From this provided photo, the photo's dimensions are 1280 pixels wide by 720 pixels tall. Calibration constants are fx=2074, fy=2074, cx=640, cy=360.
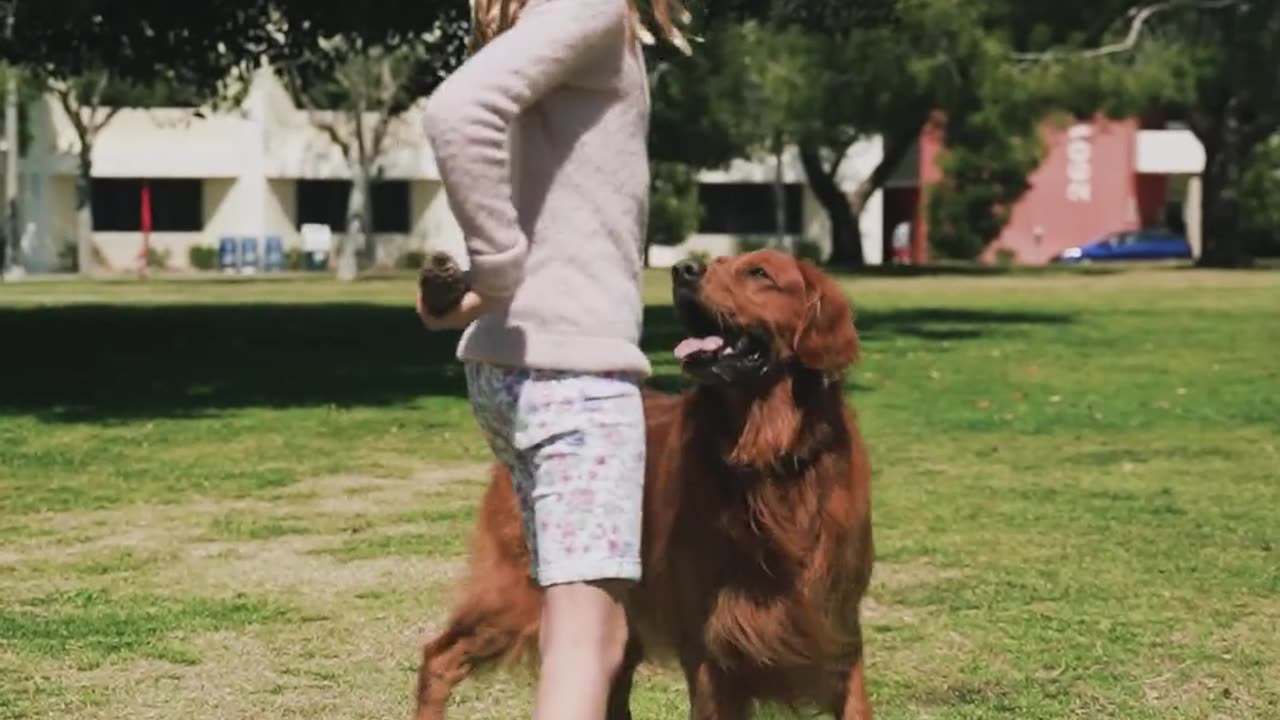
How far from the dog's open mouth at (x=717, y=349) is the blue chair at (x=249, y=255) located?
5668 cm

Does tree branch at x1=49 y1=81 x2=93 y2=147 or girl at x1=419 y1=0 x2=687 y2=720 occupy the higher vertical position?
tree branch at x1=49 y1=81 x2=93 y2=147

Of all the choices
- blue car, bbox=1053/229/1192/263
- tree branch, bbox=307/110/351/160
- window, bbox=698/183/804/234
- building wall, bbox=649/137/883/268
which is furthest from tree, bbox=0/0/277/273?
window, bbox=698/183/804/234

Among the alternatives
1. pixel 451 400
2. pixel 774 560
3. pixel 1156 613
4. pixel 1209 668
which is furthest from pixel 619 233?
pixel 451 400

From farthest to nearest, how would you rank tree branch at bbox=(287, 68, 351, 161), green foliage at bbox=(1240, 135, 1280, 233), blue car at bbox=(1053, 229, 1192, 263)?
blue car at bbox=(1053, 229, 1192, 263) < green foliage at bbox=(1240, 135, 1280, 233) < tree branch at bbox=(287, 68, 351, 161)

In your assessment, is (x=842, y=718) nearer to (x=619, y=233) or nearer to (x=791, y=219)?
(x=619, y=233)

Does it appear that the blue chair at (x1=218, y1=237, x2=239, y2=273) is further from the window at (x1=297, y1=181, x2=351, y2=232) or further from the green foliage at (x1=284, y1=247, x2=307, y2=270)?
the window at (x1=297, y1=181, x2=351, y2=232)

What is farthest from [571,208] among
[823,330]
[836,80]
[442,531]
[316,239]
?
[316,239]

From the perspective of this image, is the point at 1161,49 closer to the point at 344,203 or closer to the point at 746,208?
the point at 746,208

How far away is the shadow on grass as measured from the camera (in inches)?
596

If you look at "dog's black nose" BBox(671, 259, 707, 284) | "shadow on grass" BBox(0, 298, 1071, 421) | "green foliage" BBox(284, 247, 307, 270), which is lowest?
"green foliage" BBox(284, 247, 307, 270)

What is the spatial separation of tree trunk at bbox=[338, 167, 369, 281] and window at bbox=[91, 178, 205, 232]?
6756 millimetres

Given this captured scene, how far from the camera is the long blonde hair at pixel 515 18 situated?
11.9 feet

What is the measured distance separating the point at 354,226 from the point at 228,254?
9439 millimetres

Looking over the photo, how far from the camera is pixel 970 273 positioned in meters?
48.5
